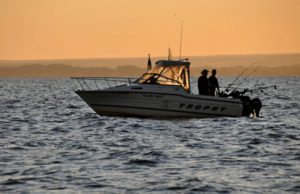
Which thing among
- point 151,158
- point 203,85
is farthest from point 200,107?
point 151,158

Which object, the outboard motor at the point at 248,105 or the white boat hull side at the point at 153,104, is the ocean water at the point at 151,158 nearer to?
the white boat hull side at the point at 153,104

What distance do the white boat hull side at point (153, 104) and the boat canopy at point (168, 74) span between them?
1089mm

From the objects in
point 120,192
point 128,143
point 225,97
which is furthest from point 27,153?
point 225,97

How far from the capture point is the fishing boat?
1791 centimetres

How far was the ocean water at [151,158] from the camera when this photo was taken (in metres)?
8.06

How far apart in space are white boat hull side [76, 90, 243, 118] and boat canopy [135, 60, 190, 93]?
1089 mm

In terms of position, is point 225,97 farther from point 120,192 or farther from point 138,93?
point 120,192

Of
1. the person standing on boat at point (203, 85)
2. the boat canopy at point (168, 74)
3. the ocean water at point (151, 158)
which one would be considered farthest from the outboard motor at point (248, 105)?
the boat canopy at point (168, 74)

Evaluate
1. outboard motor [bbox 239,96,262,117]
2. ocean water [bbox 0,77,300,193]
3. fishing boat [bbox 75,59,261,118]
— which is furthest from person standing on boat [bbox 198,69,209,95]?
outboard motor [bbox 239,96,262,117]

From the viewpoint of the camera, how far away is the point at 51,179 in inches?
335

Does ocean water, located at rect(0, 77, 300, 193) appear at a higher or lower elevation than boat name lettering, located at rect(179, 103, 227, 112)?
lower

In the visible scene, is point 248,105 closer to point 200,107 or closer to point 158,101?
point 200,107

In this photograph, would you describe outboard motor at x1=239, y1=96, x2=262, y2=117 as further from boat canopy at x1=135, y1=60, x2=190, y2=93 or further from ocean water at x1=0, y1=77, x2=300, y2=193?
boat canopy at x1=135, y1=60, x2=190, y2=93

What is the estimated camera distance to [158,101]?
59.0 ft
